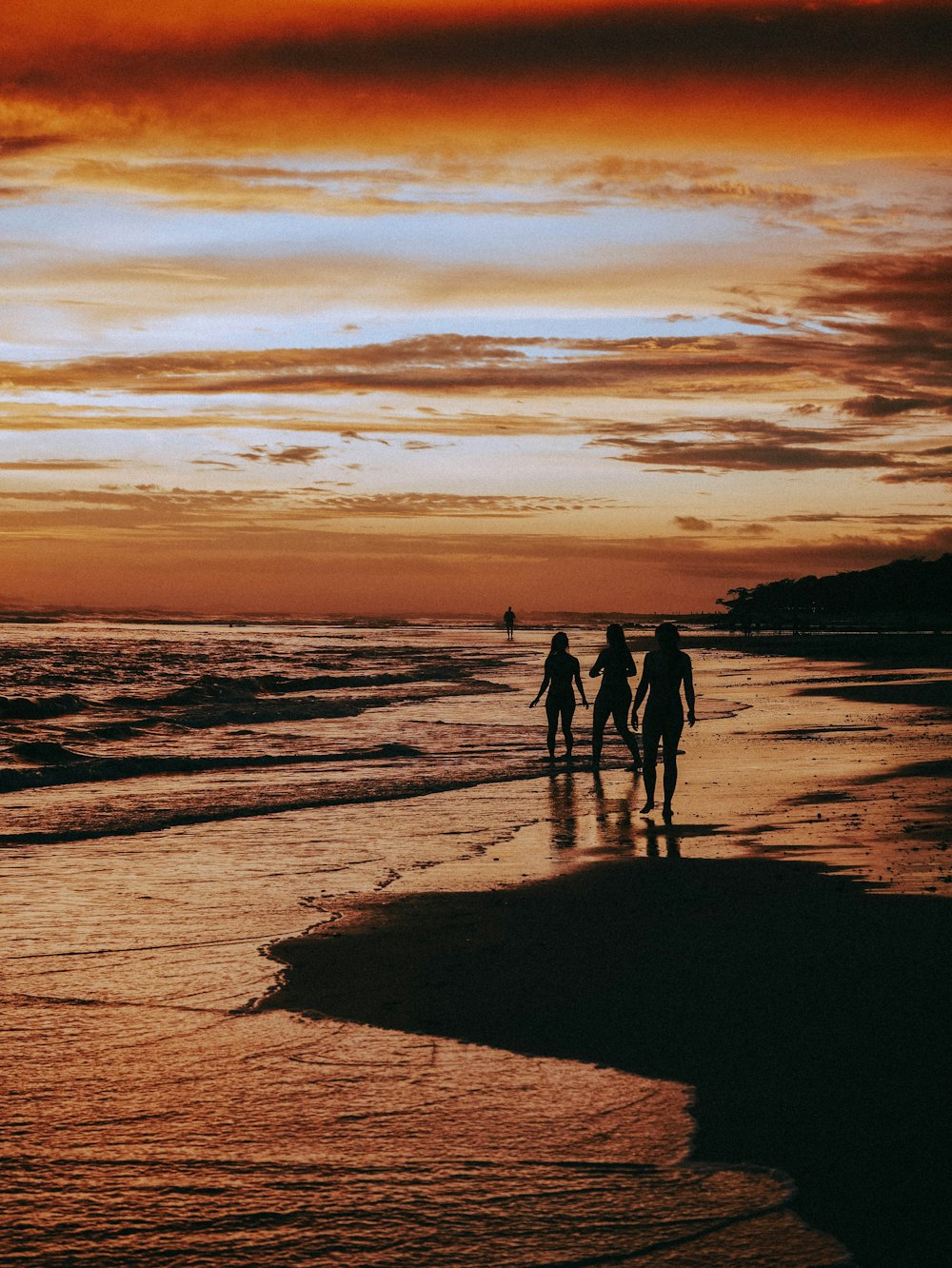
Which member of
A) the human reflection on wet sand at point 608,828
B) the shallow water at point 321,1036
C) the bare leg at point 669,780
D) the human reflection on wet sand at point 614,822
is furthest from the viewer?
the bare leg at point 669,780

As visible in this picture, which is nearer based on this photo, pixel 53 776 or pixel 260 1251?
pixel 260 1251

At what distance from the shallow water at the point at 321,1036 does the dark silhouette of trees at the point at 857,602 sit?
3038 inches

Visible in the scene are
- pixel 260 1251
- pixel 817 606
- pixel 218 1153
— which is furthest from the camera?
pixel 817 606

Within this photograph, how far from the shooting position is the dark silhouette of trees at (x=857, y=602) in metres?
100

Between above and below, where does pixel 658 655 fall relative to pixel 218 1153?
above

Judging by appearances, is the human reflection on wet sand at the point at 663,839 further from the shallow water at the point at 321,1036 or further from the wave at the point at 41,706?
the wave at the point at 41,706

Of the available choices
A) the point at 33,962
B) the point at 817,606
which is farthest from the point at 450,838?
the point at 817,606

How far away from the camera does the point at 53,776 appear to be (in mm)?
16359

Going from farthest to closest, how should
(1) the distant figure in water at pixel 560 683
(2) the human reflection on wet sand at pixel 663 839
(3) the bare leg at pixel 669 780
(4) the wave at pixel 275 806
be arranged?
(1) the distant figure in water at pixel 560 683 < (3) the bare leg at pixel 669 780 < (4) the wave at pixel 275 806 < (2) the human reflection on wet sand at pixel 663 839

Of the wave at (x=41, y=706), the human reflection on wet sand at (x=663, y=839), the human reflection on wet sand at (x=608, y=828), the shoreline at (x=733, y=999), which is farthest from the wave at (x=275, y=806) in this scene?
the wave at (x=41, y=706)

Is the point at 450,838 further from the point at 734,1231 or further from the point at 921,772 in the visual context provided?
the point at 734,1231

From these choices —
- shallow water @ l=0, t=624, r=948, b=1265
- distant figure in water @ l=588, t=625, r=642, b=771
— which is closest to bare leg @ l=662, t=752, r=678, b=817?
shallow water @ l=0, t=624, r=948, b=1265

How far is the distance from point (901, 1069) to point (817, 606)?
400 feet

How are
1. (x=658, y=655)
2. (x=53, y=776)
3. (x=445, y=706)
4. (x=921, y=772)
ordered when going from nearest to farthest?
(x=658, y=655), (x=921, y=772), (x=53, y=776), (x=445, y=706)
